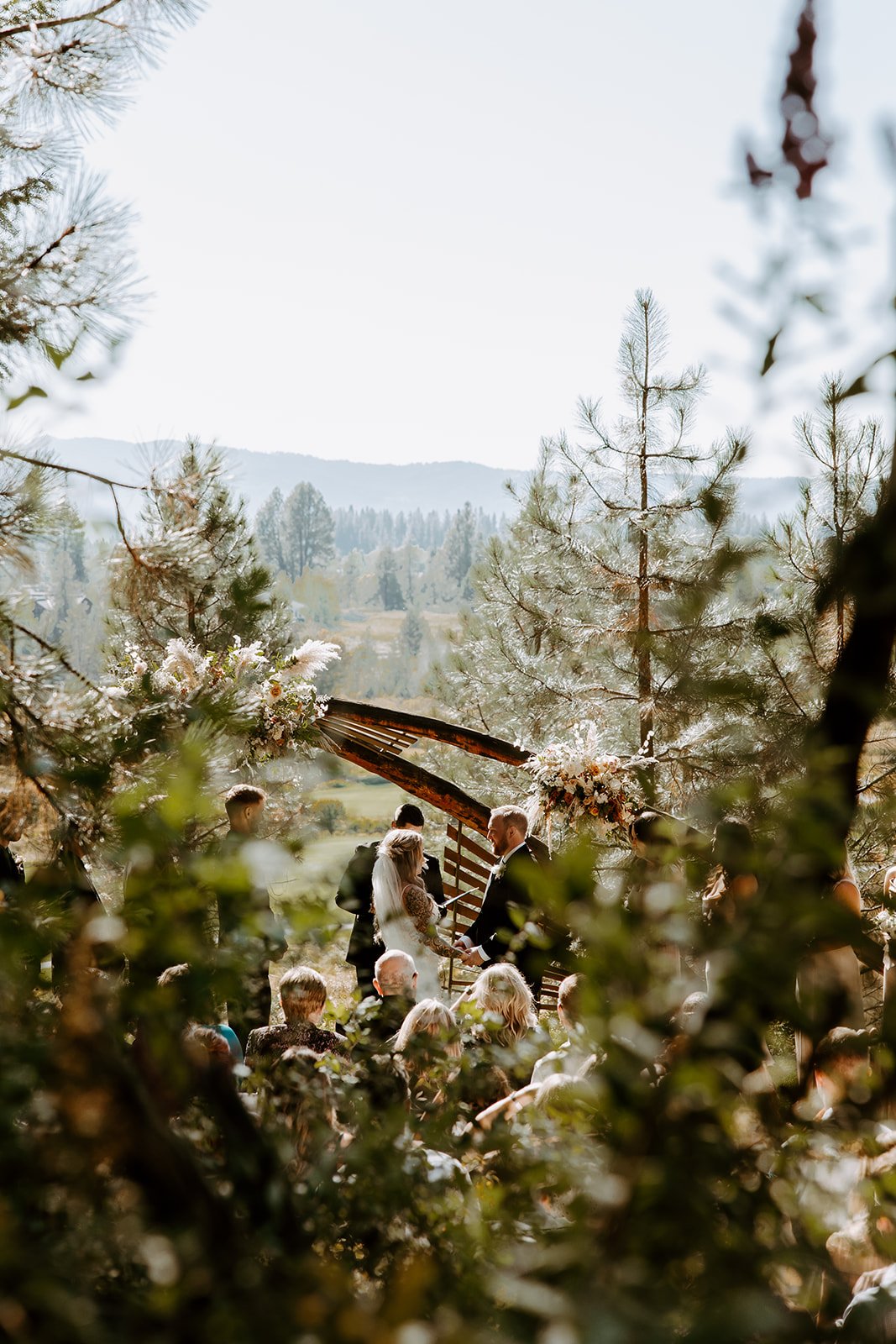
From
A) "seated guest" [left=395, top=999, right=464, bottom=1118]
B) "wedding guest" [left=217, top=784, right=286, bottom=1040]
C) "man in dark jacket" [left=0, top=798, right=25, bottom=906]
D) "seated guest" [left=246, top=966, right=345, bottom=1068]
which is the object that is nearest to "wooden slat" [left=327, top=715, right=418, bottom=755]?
"man in dark jacket" [left=0, top=798, right=25, bottom=906]

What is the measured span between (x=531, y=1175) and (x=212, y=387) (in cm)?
508

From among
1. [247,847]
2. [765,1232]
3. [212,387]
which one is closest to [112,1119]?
[247,847]

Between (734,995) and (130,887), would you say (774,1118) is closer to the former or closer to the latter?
(734,995)

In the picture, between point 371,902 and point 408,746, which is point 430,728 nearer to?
point 408,746

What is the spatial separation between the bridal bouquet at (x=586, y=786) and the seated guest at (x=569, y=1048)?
9.29 feet

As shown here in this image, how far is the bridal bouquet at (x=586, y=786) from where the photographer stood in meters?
5.95

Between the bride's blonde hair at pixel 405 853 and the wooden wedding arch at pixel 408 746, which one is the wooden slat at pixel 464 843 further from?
the bride's blonde hair at pixel 405 853

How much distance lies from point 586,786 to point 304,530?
6411 centimetres

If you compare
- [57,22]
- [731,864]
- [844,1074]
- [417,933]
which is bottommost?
[417,933]

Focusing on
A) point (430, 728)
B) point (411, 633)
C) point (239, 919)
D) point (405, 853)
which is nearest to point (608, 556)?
point (430, 728)

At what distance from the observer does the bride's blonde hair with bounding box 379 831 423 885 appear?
4.75 metres

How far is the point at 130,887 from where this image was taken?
0.95m

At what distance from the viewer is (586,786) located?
5.93m

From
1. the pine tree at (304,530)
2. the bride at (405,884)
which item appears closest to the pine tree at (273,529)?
the pine tree at (304,530)
